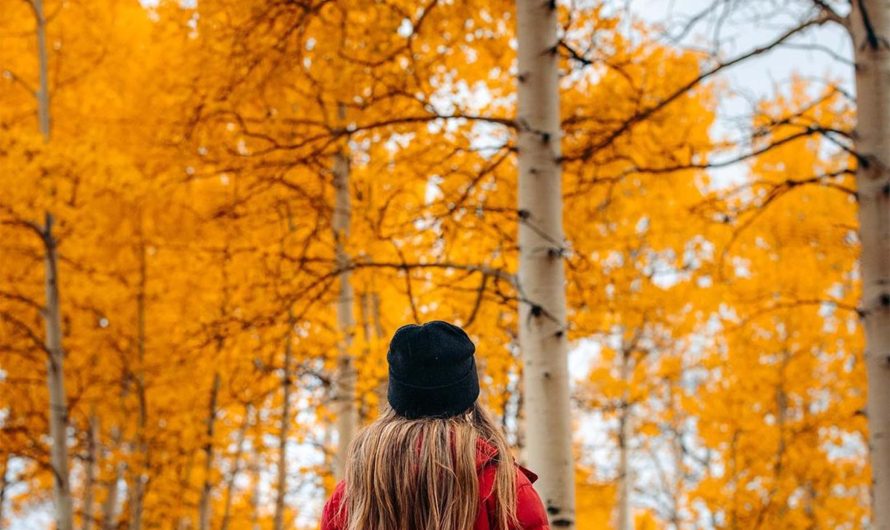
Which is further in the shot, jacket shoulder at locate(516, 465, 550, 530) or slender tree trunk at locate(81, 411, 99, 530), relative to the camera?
slender tree trunk at locate(81, 411, 99, 530)

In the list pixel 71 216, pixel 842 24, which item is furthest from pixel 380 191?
pixel 842 24

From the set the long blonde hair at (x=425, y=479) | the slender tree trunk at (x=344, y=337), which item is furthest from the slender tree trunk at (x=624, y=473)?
the long blonde hair at (x=425, y=479)

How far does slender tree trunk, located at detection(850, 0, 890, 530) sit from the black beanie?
7.12 ft

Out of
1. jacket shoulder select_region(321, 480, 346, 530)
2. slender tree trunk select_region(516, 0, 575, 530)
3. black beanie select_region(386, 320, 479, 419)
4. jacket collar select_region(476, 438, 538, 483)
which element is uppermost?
slender tree trunk select_region(516, 0, 575, 530)

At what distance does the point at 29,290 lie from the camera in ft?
29.9

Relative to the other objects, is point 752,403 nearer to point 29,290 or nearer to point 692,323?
point 692,323

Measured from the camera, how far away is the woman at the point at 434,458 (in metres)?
1.98

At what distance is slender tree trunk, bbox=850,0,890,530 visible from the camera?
347 cm

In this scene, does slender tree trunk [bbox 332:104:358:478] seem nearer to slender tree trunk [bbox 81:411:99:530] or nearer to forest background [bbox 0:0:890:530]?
forest background [bbox 0:0:890:530]

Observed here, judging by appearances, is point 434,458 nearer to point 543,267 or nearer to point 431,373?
point 431,373

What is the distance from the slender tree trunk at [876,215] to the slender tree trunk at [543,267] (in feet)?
4.06

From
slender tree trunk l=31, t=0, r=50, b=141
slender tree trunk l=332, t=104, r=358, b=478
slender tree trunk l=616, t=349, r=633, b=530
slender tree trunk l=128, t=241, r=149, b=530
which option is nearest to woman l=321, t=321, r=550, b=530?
slender tree trunk l=332, t=104, r=358, b=478

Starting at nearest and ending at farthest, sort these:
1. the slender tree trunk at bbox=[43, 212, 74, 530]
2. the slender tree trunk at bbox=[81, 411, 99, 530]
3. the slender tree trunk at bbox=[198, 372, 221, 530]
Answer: the slender tree trunk at bbox=[43, 212, 74, 530], the slender tree trunk at bbox=[198, 372, 221, 530], the slender tree trunk at bbox=[81, 411, 99, 530]

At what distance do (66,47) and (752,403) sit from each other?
26.9 ft
